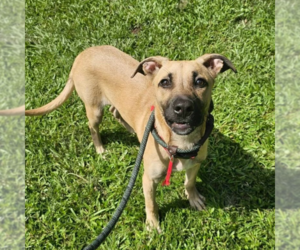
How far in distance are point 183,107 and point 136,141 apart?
2.16m

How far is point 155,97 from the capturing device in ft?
10.8

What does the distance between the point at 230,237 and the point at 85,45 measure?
395cm

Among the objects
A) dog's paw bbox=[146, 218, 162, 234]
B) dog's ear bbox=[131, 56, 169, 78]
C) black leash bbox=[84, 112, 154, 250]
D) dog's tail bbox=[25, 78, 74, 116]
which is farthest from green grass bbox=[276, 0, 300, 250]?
→ dog's tail bbox=[25, 78, 74, 116]

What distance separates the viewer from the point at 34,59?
5.91 meters

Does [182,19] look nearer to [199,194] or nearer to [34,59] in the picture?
[34,59]

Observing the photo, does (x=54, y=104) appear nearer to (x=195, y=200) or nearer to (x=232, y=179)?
(x=195, y=200)

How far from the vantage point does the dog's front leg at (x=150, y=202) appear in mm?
3629

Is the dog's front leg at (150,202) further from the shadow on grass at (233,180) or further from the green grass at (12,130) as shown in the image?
the green grass at (12,130)

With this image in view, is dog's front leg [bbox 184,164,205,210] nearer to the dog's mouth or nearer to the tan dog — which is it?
the tan dog

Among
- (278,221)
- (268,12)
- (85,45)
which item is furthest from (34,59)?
(278,221)

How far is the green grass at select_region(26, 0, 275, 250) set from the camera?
13.1ft

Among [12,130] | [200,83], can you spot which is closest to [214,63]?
[200,83]

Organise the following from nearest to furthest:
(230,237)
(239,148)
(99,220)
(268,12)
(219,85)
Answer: (230,237), (99,220), (239,148), (219,85), (268,12)

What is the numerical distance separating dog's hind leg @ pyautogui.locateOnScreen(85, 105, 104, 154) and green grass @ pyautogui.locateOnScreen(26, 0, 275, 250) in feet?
0.44
